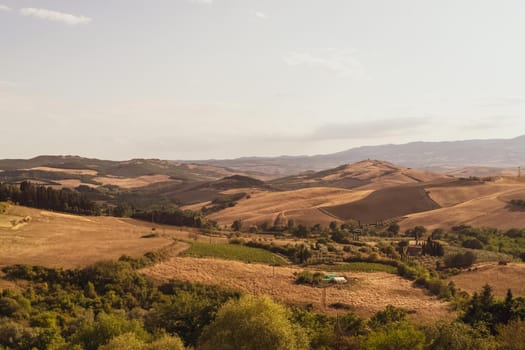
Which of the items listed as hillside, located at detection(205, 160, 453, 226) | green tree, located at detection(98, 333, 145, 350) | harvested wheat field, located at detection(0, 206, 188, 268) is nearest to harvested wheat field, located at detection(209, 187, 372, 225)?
hillside, located at detection(205, 160, 453, 226)

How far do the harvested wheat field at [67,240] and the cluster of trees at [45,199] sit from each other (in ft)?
31.5

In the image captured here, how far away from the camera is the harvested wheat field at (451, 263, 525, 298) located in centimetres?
5738

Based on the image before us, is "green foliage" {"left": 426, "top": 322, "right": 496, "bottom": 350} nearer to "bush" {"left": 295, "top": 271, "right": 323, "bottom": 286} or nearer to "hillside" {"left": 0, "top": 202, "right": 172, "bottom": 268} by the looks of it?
"bush" {"left": 295, "top": 271, "right": 323, "bottom": 286}

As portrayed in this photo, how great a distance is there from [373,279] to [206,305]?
28554 mm

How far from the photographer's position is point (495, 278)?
203ft

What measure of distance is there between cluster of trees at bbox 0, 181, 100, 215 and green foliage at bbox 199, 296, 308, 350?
3245 inches

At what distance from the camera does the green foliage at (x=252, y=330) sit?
96.0ft

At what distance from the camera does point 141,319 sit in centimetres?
4088

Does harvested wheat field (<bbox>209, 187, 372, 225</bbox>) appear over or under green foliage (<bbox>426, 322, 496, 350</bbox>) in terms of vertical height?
under

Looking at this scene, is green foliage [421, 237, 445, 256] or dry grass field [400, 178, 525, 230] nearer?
green foliage [421, 237, 445, 256]

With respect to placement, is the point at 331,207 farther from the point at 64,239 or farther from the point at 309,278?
the point at 64,239

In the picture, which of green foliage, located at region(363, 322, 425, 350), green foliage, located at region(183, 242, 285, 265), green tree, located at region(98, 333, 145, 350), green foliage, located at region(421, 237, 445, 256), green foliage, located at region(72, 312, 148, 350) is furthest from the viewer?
green foliage, located at region(421, 237, 445, 256)

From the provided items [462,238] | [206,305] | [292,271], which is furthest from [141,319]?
[462,238]

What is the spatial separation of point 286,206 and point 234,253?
288 ft
